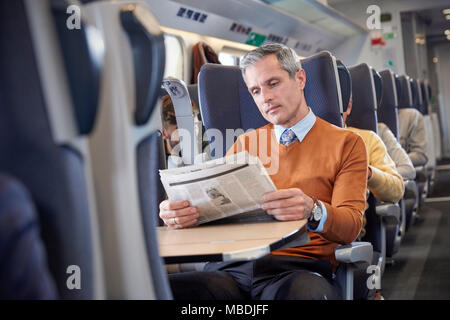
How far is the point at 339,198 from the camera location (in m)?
1.89

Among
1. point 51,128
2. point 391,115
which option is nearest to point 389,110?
point 391,115

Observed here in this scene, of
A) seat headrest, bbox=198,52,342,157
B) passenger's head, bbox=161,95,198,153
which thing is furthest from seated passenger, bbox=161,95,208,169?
seat headrest, bbox=198,52,342,157

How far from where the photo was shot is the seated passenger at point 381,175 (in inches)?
103

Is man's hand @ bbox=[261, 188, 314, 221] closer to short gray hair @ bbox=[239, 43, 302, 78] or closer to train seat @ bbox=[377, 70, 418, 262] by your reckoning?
short gray hair @ bbox=[239, 43, 302, 78]

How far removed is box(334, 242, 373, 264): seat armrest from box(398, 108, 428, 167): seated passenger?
11.7 ft

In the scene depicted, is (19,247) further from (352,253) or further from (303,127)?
(303,127)

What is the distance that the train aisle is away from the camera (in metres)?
3.40

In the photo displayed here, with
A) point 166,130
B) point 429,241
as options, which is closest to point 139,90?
point 166,130

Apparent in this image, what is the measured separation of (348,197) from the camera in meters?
1.89

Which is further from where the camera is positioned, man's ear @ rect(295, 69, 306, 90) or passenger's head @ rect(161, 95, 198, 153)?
passenger's head @ rect(161, 95, 198, 153)

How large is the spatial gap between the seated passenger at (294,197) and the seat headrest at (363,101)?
4.25ft
